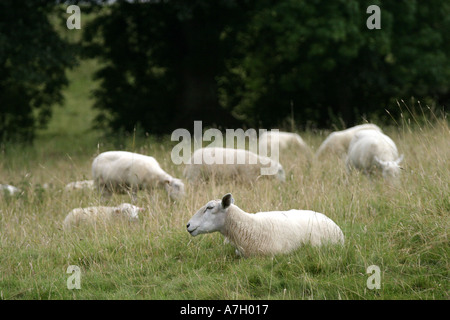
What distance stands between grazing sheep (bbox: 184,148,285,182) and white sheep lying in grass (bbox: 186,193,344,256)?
361cm

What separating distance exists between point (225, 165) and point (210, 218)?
3.91 m

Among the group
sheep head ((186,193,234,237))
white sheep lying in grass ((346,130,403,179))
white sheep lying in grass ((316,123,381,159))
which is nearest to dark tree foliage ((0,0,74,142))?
white sheep lying in grass ((316,123,381,159))

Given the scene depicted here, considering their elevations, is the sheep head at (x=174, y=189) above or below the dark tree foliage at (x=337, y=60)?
below

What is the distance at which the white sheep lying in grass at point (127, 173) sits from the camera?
896 cm

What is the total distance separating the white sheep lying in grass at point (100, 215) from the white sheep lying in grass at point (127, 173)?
122cm

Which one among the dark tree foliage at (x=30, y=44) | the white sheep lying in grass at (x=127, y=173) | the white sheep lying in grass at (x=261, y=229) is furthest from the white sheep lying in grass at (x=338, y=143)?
the dark tree foliage at (x=30, y=44)

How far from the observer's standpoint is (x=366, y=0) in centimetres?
1591

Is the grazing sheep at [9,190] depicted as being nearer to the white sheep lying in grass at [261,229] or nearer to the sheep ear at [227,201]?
the white sheep lying in grass at [261,229]

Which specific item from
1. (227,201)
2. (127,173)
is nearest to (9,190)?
(127,173)

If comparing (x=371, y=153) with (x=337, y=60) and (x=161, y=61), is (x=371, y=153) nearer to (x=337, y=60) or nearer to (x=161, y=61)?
(x=337, y=60)

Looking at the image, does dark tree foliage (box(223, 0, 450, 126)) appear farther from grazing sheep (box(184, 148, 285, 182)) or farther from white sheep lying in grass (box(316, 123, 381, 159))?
grazing sheep (box(184, 148, 285, 182))

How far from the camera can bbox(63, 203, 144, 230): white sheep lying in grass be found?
282 inches
